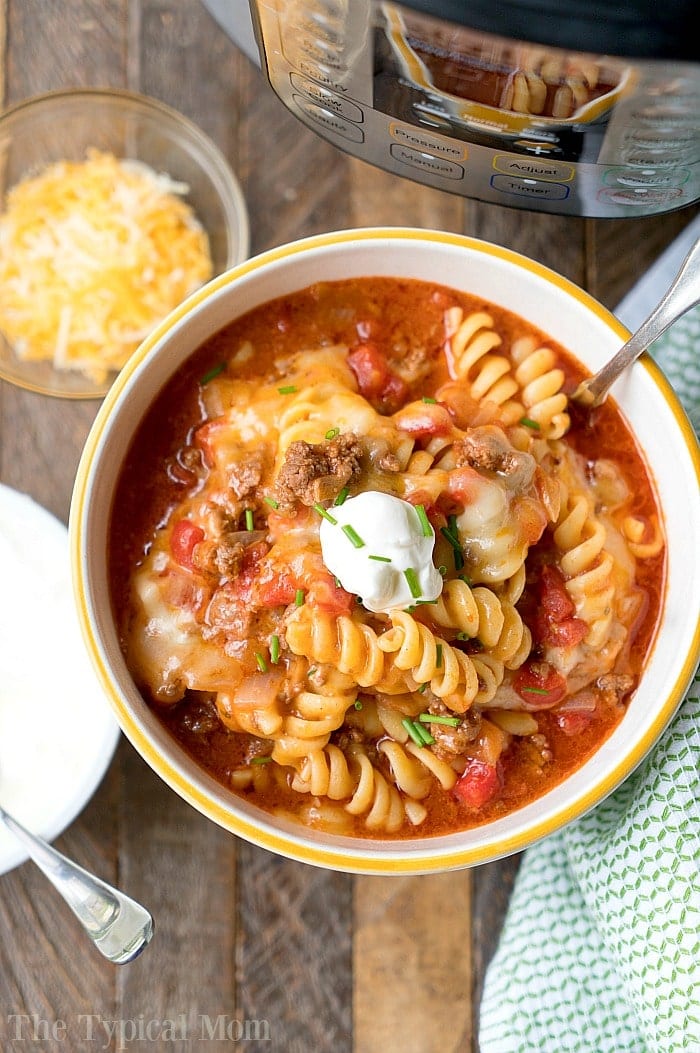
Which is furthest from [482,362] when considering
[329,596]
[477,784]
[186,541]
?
[477,784]

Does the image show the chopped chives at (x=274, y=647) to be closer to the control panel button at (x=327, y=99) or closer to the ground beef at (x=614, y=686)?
the ground beef at (x=614, y=686)

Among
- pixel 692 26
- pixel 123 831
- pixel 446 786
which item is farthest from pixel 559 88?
pixel 123 831

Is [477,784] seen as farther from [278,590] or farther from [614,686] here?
[278,590]

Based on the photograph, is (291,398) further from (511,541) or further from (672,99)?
(672,99)

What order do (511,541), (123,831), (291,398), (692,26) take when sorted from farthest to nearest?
(123,831) → (291,398) → (511,541) → (692,26)

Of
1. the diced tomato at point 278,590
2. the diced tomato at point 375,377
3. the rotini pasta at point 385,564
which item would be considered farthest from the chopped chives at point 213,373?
the diced tomato at point 278,590

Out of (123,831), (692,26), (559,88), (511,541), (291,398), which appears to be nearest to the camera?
(692,26)

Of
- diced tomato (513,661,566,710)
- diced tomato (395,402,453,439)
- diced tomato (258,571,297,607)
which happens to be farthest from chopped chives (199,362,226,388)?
diced tomato (513,661,566,710)
